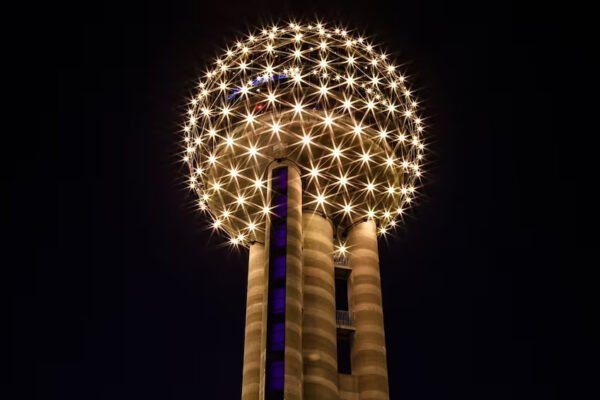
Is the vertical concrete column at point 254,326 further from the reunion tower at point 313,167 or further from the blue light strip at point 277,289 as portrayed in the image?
the blue light strip at point 277,289

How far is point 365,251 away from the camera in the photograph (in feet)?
223

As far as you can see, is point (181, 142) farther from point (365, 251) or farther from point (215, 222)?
point (365, 251)

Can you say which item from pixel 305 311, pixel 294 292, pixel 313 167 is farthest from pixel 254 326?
pixel 313 167

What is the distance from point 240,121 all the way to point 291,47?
28.9 feet

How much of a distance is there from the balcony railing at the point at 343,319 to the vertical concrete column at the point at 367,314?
0.57 metres

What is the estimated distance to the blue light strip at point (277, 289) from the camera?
5141 centimetres

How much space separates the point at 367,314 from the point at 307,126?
1840 centimetres

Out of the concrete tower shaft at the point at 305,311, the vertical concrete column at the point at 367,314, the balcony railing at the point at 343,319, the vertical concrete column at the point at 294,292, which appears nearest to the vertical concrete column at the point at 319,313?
the concrete tower shaft at the point at 305,311

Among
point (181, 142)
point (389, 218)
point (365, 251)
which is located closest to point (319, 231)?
point (365, 251)

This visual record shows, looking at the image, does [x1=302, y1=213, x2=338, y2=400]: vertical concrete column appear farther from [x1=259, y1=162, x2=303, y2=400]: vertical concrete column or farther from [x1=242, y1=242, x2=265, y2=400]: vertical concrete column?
[x1=242, y1=242, x2=265, y2=400]: vertical concrete column

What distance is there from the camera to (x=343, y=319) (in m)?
63.5

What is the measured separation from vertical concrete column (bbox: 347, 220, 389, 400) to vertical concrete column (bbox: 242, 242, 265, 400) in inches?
335

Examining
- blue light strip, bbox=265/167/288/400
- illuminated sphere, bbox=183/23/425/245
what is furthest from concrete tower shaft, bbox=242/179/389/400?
illuminated sphere, bbox=183/23/425/245

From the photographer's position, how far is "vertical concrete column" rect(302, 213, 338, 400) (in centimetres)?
5597
